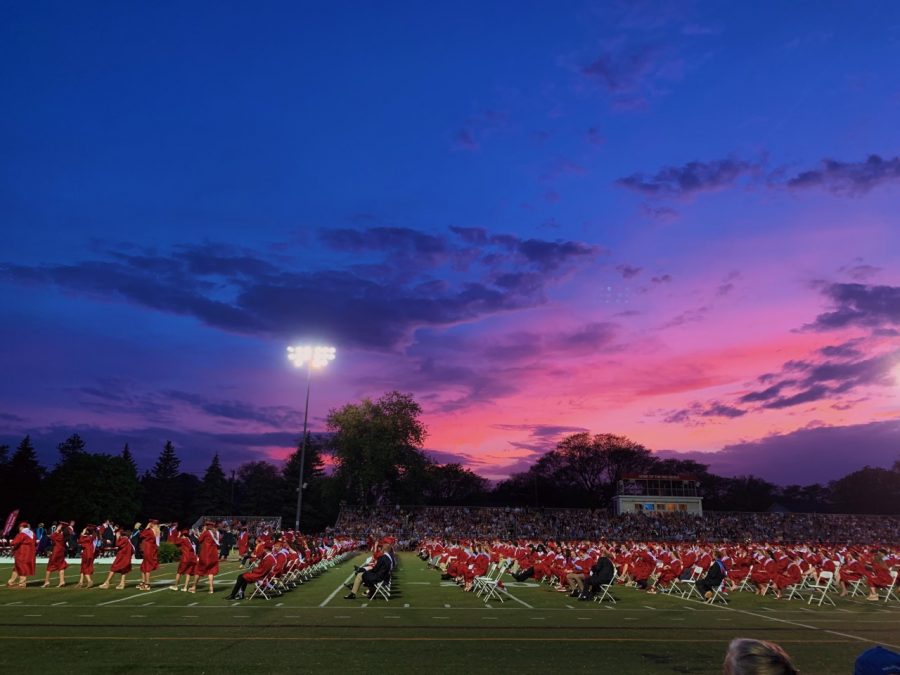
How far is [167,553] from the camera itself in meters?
29.7

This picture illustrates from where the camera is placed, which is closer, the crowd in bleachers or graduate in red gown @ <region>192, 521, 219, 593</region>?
graduate in red gown @ <region>192, 521, 219, 593</region>

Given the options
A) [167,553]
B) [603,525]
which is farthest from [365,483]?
[167,553]

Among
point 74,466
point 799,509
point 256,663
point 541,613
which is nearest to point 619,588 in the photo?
point 541,613

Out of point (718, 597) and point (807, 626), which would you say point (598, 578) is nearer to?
point (718, 597)

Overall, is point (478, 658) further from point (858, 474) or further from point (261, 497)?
point (858, 474)

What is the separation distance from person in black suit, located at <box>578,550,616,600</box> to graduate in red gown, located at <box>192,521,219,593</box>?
9624mm

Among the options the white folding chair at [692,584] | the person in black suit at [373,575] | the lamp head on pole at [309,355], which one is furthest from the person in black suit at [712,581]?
the lamp head on pole at [309,355]

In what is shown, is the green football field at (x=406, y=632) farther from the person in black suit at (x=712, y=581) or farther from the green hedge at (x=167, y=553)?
the green hedge at (x=167, y=553)

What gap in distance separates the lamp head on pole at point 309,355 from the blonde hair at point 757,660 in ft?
132

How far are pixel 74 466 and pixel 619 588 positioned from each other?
69.2m

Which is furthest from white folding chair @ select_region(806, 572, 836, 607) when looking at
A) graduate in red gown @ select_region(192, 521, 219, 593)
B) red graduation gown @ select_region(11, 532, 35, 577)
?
red graduation gown @ select_region(11, 532, 35, 577)

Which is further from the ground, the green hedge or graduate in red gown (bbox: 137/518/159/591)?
graduate in red gown (bbox: 137/518/159/591)

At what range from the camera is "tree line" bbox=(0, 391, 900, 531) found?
71312mm

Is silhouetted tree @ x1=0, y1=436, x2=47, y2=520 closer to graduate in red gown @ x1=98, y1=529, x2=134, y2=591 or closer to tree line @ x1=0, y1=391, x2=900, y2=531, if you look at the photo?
tree line @ x1=0, y1=391, x2=900, y2=531
